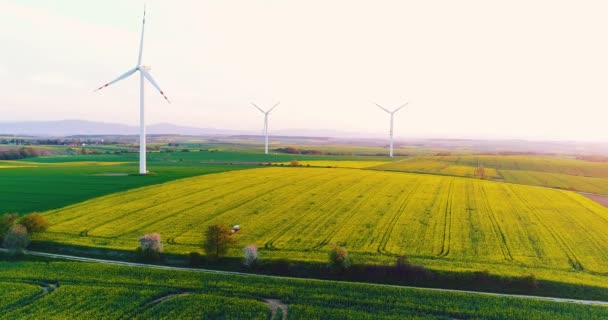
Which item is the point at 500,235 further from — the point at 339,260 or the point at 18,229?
the point at 18,229

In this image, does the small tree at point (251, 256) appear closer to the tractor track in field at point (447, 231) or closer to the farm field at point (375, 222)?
the farm field at point (375, 222)

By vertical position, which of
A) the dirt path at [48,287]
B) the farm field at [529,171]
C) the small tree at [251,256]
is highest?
the farm field at [529,171]

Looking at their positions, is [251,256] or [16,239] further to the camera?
[16,239]

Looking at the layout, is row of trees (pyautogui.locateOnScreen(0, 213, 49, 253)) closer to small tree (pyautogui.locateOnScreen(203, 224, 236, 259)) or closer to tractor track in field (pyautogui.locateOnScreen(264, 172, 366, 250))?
small tree (pyautogui.locateOnScreen(203, 224, 236, 259))

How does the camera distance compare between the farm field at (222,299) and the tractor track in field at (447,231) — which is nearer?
the farm field at (222,299)

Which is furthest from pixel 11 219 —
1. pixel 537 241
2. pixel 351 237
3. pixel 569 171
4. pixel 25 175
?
pixel 569 171

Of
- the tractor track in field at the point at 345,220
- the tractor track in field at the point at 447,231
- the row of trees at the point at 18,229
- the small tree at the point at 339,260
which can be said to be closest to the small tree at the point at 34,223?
the row of trees at the point at 18,229

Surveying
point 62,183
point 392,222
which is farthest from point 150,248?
point 62,183
